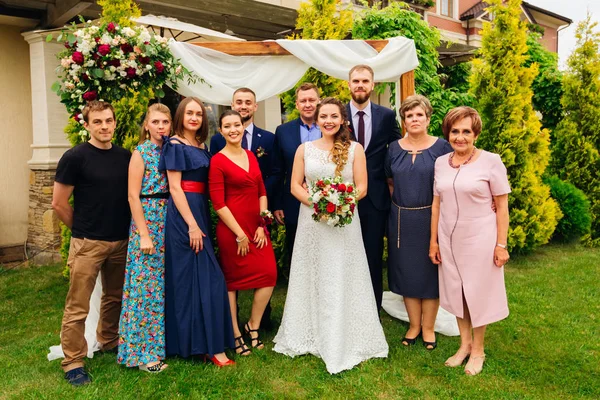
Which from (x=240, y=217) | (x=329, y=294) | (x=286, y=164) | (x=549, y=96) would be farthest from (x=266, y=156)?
(x=549, y=96)

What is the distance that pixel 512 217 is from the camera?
7.46m

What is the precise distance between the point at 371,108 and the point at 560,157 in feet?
21.5

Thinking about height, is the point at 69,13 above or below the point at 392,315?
above

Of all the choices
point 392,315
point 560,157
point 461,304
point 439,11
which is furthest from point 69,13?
point 439,11

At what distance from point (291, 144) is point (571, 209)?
19.9 feet

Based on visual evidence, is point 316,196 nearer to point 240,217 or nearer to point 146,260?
point 240,217

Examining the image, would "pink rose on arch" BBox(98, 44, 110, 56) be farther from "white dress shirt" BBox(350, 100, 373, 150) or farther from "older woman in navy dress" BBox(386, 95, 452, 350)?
"older woman in navy dress" BBox(386, 95, 452, 350)

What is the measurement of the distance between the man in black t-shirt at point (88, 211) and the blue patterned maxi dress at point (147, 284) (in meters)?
0.17

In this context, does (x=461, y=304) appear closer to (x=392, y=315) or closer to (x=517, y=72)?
(x=392, y=315)

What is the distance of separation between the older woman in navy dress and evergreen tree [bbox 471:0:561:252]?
3.70 metres

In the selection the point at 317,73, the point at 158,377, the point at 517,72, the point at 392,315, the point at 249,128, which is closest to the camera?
the point at 158,377

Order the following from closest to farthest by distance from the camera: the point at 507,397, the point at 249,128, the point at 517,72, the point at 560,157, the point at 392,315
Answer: the point at 507,397, the point at 249,128, the point at 392,315, the point at 517,72, the point at 560,157

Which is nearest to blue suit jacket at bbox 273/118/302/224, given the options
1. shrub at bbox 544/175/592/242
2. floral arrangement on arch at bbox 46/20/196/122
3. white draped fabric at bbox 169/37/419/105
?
white draped fabric at bbox 169/37/419/105

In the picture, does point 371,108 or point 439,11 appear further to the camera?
point 439,11
